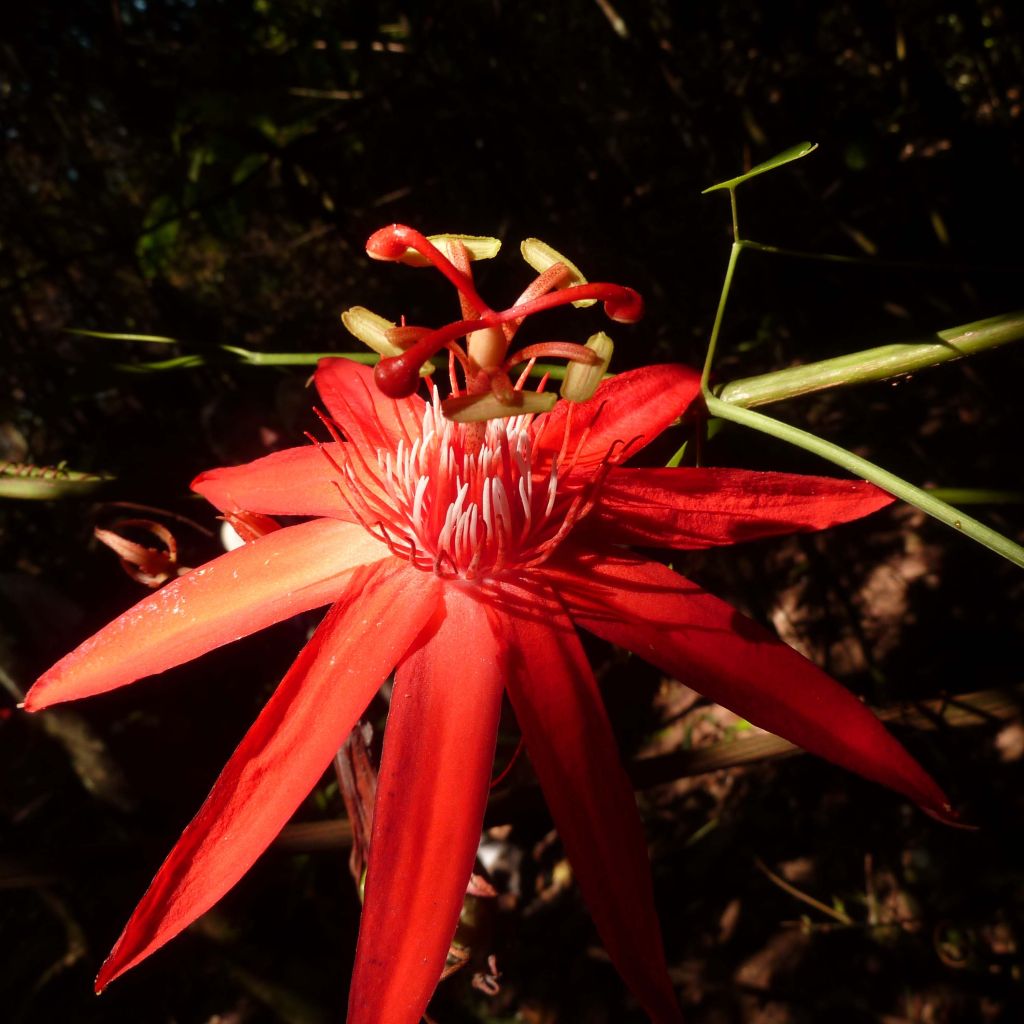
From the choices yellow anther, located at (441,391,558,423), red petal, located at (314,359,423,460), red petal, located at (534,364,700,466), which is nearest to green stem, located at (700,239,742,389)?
red petal, located at (534,364,700,466)

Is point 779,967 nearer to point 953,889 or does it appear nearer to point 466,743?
point 953,889

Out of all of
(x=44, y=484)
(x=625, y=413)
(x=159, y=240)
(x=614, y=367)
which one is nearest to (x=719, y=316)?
(x=625, y=413)

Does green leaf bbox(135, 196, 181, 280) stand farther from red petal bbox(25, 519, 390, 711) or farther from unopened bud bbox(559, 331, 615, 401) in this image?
unopened bud bbox(559, 331, 615, 401)

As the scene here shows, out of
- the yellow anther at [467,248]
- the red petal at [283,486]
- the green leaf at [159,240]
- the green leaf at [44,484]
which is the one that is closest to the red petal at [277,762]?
the red petal at [283,486]

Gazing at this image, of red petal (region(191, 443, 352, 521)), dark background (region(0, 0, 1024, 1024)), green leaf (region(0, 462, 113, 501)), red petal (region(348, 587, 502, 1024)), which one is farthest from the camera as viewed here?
dark background (region(0, 0, 1024, 1024))

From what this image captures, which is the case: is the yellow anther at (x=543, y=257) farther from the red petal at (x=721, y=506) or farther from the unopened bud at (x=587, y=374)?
the red petal at (x=721, y=506)

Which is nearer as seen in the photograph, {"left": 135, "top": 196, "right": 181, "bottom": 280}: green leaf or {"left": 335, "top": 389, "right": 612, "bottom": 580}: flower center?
{"left": 335, "top": 389, "right": 612, "bottom": 580}: flower center

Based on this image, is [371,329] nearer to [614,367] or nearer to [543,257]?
[543,257]
